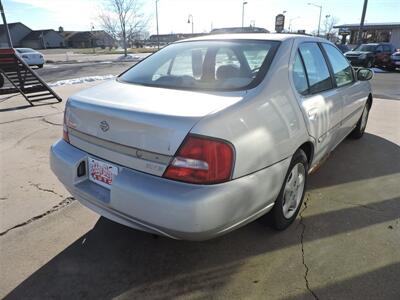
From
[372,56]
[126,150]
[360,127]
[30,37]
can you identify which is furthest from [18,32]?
[126,150]

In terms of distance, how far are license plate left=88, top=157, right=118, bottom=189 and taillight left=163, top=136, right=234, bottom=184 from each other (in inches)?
19.5

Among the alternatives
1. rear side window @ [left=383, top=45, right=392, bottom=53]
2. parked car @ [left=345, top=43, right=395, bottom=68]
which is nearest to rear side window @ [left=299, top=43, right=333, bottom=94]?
→ parked car @ [left=345, top=43, right=395, bottom=68]

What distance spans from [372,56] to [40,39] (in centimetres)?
8157

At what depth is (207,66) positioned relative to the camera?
122 inches

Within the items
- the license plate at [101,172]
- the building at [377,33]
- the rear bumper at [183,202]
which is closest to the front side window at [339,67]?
the rear bumper at [183,202]

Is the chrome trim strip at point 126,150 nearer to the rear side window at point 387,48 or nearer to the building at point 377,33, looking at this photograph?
the rear side window at point 387,48

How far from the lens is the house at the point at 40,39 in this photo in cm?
8281

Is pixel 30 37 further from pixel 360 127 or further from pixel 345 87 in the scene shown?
pixel 345 87

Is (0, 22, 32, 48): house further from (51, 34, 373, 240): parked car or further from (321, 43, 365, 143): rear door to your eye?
(51, 34, 373, 240): parked car

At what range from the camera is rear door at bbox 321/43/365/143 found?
377 cm

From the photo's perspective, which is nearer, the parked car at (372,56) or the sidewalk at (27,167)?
the sidewalk at (27,167)

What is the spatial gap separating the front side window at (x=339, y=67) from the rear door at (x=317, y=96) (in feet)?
0.77

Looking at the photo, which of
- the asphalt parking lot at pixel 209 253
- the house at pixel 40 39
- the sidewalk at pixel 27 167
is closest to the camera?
the asphalt parking lot at pixel 209 253

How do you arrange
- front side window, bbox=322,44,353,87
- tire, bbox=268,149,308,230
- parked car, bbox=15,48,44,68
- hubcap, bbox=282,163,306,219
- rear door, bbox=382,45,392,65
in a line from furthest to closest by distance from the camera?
parked car, bbox=15,48,44,68 → rear door, bbox=382,45,392,65 → front side window, bbox=322,44,353,87 → hubcap, bbox=282,163,306,219 → tire, bbox=268,149,308,230
